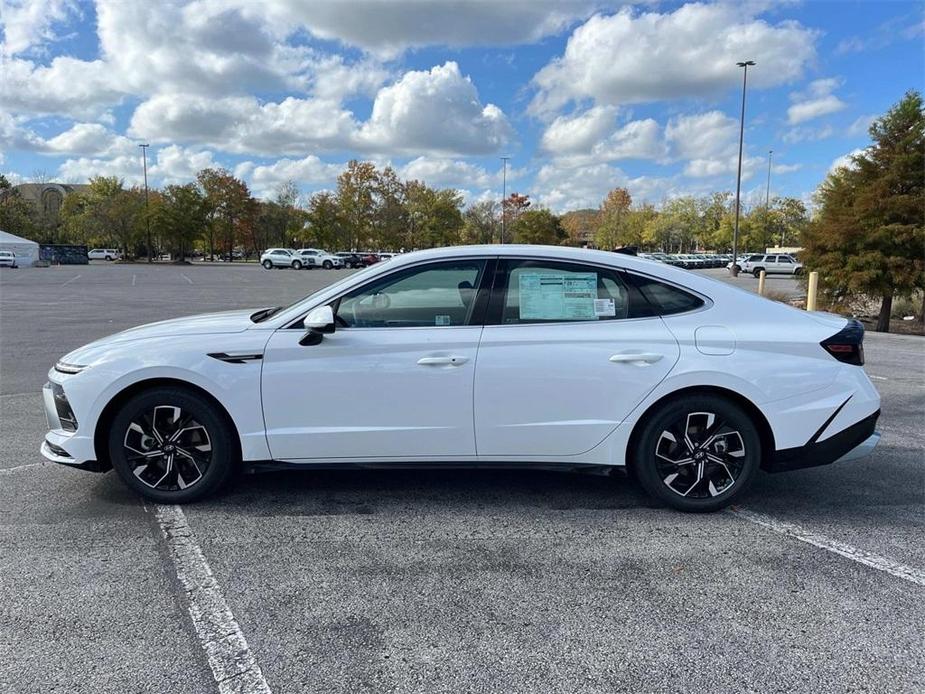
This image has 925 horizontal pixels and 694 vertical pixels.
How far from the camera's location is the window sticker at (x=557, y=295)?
151 inches

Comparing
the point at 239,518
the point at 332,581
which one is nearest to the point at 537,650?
the point at 332,581

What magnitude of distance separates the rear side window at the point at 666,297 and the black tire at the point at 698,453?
1.75 ft

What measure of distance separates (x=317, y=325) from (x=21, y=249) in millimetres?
59257

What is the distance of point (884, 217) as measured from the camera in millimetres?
13609

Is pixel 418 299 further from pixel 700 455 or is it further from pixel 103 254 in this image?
pixel 103 254

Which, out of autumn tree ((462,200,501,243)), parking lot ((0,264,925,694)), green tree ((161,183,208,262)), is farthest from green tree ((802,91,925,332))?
autumn tree ((462,200,501,243))

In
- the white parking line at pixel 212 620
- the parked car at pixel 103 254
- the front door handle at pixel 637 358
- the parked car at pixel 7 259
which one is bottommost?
the white parking line at pixel 212 620

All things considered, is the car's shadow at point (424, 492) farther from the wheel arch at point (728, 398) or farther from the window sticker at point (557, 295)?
the window sticker at point (557, 295)

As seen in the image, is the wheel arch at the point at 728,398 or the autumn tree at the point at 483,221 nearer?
the wheel arch at the point at 728,398

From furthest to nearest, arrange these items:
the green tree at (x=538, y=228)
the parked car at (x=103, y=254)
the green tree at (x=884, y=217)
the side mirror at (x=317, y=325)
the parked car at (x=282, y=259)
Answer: the parked car at (x=103, y=254) < the green tree at (x=538, y=228) < the parked car at (x=282, y=259) < the green tree at (x=884, y=217) < the side mirror at (x=317, y=325)

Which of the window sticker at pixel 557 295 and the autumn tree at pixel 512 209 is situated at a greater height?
the autumn tree at pixel 512 209

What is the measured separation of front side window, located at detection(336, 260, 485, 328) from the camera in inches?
151

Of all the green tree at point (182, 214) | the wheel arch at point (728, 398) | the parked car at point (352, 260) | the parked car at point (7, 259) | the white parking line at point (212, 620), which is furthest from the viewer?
the green tree at point (182, 214)

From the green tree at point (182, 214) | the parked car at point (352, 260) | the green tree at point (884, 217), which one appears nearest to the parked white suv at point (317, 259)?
the parked car at point (352, 260)
